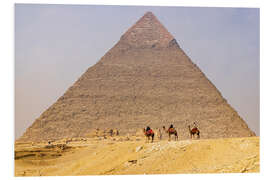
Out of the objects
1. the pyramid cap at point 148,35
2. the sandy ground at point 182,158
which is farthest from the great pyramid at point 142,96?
the sandy ground at point 182,158

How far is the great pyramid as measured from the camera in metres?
97.8

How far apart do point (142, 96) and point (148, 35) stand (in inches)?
590

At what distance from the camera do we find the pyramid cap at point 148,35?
4612 inches

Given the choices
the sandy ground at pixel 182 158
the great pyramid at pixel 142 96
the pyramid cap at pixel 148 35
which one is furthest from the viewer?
the pyramid cap at pixel 148 35

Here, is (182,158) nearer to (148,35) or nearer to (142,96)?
(142,96)

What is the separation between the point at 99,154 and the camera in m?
22.5

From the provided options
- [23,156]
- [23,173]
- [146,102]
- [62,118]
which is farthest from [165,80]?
[23,173]

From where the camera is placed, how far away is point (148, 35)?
11800 centimetres

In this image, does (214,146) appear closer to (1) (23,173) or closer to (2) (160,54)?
(1) (23,173)

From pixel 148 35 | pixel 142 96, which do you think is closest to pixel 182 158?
pixel 142 96

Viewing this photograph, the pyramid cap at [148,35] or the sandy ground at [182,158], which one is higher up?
the pyramid cap at [148,35]

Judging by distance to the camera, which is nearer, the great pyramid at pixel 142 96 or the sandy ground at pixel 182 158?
the sandy ground at pixel 182 158

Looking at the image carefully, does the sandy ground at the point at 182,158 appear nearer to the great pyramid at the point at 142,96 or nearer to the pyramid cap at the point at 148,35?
the great pyramid at the point at 142,96

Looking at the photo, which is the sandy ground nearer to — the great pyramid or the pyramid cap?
the great pyramid
